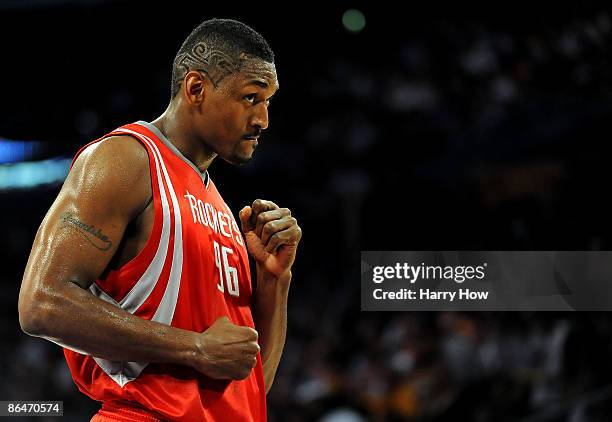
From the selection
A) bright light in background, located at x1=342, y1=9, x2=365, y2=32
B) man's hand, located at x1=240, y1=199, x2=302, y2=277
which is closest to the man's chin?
man's hand, located at x1=240, y1=199, x2=302, y2=277

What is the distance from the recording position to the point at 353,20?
770 centimetres

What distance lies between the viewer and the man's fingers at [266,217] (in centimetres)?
227

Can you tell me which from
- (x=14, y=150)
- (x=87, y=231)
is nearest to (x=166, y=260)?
(x=87, y=231)

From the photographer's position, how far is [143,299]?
6.09ft

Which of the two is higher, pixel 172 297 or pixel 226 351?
pixel 172 297

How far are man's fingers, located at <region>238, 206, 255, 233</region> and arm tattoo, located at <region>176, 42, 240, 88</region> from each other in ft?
1.25

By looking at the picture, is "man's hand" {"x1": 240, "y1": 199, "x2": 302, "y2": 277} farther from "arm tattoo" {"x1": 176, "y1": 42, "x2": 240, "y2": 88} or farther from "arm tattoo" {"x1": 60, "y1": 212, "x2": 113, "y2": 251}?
"arm tattoo" {"x1": 60, "y1": 212, "x2": 113, "y2": 251}

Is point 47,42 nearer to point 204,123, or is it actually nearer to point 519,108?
point 519,108

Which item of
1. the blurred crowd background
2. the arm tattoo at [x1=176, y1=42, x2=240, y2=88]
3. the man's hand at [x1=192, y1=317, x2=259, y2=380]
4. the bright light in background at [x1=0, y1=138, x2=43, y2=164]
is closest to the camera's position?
the man's hand at [x1=192, y1=317, x2=259, y2=380]

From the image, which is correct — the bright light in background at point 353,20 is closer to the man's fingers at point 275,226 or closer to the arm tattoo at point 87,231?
the man's fingers at point 275,226

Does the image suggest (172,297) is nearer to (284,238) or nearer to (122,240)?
(122,240)

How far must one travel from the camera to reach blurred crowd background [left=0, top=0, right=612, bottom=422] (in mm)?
6031

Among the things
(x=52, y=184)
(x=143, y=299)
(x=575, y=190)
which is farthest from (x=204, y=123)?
(x=52, y=184)

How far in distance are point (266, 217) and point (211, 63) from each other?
0.45m
